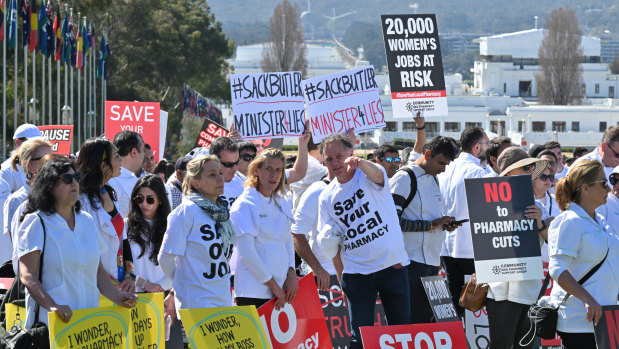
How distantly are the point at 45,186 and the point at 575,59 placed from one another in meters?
101

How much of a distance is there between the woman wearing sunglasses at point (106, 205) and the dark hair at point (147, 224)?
0.53 feet

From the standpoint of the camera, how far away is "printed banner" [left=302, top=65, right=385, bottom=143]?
10.7 m

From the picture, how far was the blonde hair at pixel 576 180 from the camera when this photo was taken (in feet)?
20.9

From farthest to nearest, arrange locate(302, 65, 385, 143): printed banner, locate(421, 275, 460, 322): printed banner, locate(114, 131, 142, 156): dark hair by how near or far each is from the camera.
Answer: locate(302, 65, 385, 143): printed banner, locate(421, 275, 460, 322): printed banner, locate(114, 131, 142, 156): dark hair

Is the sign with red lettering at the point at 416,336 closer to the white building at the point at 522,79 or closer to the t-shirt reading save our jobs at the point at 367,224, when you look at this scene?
the t-shirt reading save our jobs at the point at 367,224

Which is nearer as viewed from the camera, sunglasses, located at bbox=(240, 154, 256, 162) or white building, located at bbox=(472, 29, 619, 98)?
sunglasses, located at bbox=(240, 154, 256, 162)

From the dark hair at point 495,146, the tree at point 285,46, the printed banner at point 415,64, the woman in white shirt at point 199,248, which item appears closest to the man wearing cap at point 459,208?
the dark hair at point 495,146

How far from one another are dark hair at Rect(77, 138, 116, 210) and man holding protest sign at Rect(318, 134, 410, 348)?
5.13ft

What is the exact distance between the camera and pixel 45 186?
19.4 feet

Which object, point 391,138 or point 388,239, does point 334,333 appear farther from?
point 391,138

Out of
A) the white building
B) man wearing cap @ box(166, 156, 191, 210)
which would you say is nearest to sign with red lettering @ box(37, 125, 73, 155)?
man wearing cap @ box(166, 156, 191, 210)

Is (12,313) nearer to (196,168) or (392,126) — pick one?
(196,168)

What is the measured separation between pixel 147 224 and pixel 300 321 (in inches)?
50.3

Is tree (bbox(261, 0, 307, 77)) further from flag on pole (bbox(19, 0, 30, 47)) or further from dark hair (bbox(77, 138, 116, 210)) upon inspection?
dark hair (bbox(77, 138, 116, 210))
